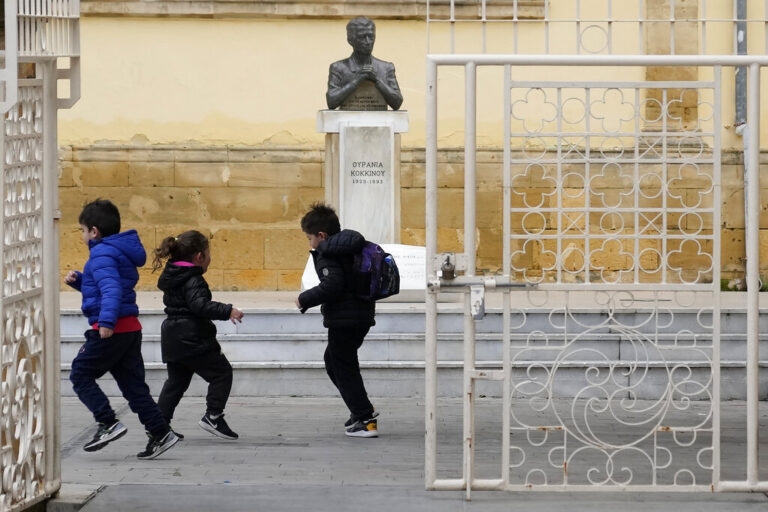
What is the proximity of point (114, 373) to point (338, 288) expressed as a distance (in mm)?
1434

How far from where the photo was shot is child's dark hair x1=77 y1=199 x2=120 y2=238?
26.7ft

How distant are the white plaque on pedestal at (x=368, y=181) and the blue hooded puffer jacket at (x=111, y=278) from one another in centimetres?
503

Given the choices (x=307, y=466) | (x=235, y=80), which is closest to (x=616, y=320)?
(x=307, y=466)

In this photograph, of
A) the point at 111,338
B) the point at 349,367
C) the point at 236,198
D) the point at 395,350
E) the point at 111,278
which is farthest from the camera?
the point at 236,198

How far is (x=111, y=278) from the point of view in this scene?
798cm

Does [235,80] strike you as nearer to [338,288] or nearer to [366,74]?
[366,74]

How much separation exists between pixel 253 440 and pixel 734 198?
352 inches

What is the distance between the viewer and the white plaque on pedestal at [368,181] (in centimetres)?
1312

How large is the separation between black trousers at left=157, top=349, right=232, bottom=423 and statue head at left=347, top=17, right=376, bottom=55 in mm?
5170

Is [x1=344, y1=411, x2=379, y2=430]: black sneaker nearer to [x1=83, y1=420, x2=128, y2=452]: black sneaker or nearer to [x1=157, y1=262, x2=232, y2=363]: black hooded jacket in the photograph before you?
[x1=157, y1=262, x2=232, y2=363]: black hooded jacket

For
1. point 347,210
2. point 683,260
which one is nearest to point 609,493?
point 347,210

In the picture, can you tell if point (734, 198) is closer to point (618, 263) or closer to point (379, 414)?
point (618, 263)

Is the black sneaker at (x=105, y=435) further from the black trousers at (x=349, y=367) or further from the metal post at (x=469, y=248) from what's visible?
the metal post at (x=469, y=248)

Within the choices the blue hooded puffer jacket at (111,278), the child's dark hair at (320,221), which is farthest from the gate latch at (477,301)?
the blue hooded puffer jacket at (111,278)
